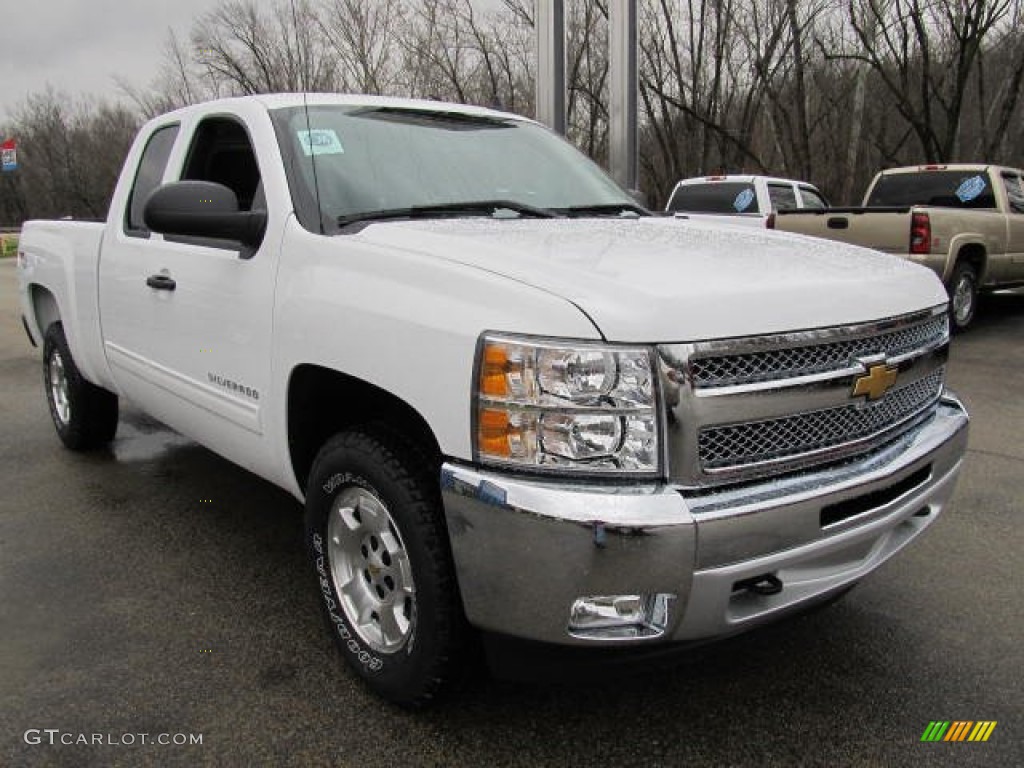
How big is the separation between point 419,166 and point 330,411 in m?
1.02

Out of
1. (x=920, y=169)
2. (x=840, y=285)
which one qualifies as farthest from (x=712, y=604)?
(x=920, y=169)

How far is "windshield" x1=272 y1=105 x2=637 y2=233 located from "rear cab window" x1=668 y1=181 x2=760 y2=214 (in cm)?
823

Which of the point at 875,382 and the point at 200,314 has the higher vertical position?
the point at 200,314

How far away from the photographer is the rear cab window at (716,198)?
11.6 meters

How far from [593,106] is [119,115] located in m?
31.4

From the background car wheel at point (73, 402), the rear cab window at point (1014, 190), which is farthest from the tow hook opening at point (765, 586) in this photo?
the rear cab window at point (1014, 190)

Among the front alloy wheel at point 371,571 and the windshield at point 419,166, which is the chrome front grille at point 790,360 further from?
the windshield at point 419,166

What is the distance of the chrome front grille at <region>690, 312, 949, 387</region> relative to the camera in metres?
2.03

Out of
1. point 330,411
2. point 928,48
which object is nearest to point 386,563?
point 330,411

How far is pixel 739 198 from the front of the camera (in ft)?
38.2

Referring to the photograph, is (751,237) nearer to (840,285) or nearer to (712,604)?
(840,285)

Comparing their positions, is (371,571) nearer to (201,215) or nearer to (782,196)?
(201,215)

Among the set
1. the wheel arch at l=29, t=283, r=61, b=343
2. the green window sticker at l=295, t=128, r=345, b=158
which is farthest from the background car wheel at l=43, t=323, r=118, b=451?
the green window sticker at l=295, t=128, r=345, b=158

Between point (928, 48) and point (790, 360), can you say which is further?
point (928, 48)
